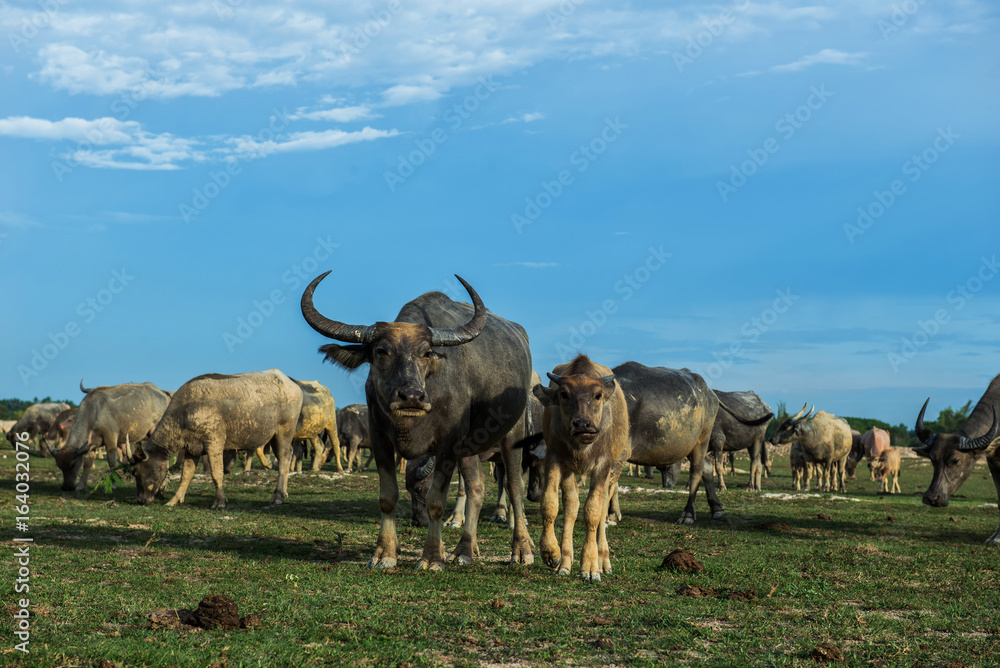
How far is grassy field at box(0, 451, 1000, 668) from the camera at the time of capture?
5.69m

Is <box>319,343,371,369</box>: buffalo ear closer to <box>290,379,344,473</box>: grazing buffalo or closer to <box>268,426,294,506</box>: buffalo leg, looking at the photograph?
<box>268,426,294,506</box>: buffalo leg

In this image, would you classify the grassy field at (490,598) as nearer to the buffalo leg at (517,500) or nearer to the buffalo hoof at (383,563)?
the buffalo hoof at (383,563)

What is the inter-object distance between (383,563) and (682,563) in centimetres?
340

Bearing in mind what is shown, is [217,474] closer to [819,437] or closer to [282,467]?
[282,467]

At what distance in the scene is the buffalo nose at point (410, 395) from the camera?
7.96m

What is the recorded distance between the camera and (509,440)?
11172 mm

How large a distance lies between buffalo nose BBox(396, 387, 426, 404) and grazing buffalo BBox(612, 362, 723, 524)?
6265 millimetres

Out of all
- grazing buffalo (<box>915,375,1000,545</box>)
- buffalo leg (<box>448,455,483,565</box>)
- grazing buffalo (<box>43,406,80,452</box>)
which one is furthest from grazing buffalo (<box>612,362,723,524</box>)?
grazing buffalo (<box>43,406,80,452</box>)

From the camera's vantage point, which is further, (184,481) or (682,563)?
(184,481)

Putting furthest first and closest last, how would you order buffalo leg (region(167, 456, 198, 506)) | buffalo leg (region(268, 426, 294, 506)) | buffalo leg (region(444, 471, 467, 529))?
buffalo leg (region(268, 426, 294, 506))
buffalo leg (region(167, 456, 198, 506))
buffalo leg (region(444, 471, 467, 529))

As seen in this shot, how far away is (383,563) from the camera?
8.91 metres

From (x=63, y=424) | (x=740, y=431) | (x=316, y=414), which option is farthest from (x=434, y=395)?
(x=63, y=424)

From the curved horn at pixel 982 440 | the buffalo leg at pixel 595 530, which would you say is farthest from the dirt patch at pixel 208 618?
the curved horn at pixel 982 440

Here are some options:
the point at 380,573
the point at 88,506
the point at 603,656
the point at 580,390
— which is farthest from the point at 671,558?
the point at 88,506
